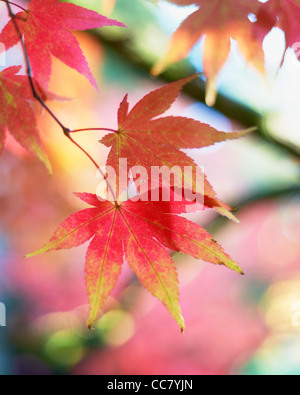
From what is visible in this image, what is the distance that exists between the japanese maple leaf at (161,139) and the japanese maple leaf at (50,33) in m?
0.10

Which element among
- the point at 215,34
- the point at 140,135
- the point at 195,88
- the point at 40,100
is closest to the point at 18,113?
the point at 40,100

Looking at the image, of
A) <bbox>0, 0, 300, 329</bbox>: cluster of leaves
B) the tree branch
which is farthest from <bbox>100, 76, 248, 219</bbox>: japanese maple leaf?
the tree branch

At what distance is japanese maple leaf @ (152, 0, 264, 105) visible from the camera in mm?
552

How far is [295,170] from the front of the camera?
55.1 inches

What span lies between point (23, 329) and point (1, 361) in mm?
317

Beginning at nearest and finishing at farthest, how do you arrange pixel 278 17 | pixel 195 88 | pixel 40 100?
pixel 40 100 < pixel 278 17 < pixel 195 88

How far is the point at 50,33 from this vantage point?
1.69ft

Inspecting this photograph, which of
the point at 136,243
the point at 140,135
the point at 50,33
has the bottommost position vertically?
the point at 136,243

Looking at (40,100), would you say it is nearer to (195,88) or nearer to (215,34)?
(215,34)

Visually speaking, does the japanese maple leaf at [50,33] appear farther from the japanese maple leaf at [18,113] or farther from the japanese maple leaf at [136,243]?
the japanese maple leaf at [136,243]

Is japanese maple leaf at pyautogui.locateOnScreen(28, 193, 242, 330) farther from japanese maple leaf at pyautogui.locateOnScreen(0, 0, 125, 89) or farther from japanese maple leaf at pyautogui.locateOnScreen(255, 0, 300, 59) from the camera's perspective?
japanese maple leaf at pyautogui.locateOnScreen(255, 0, 300, 59)

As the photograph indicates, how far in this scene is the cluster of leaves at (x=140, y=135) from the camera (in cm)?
46

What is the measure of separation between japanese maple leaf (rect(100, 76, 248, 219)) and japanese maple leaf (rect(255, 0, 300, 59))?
0.68ft

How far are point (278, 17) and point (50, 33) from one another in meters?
0.35
